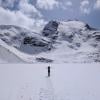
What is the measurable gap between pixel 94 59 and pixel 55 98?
613 ft

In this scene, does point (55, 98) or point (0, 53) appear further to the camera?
point (0, 53)

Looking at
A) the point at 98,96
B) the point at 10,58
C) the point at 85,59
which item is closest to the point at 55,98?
the point at 98,96

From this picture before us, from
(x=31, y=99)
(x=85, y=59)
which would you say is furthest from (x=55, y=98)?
(x=85, y=59)

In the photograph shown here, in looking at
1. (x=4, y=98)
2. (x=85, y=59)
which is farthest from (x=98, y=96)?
(x=85, y=59)

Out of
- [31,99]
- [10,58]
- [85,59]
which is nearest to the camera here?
[31,99]

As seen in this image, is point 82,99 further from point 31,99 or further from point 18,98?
point 18,98

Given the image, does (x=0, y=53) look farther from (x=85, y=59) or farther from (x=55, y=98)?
(x=55, y=98)

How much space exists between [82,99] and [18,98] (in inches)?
135

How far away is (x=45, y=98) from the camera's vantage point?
40.3 feet

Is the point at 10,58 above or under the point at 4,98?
above

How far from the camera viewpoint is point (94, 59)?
195m

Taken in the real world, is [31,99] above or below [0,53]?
below

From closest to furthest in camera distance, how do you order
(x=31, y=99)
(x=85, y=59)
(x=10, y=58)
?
(x=31, y=99) → (x=10, y=58) → (x=85, y=59)

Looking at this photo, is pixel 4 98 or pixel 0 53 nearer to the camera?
pixel 4 98
